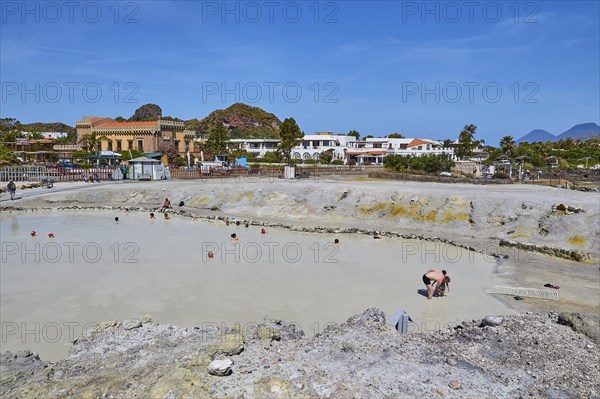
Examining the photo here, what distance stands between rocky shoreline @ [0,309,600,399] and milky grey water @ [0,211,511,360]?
1.57 meters

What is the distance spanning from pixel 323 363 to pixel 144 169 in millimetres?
42959

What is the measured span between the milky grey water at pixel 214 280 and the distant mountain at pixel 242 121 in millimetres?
132936

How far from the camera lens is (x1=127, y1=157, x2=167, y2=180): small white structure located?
47281mm

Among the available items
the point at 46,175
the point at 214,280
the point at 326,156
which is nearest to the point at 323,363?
the point at 214,280

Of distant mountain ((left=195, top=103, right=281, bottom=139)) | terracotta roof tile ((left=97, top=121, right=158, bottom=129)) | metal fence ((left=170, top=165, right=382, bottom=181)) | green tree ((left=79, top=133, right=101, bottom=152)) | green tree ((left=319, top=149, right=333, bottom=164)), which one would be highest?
distant mountain ((left=195, top=103, right=281, bottom=139))

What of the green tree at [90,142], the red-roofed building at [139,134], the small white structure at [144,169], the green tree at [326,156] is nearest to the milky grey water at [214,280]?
the small white structure at [144,169]

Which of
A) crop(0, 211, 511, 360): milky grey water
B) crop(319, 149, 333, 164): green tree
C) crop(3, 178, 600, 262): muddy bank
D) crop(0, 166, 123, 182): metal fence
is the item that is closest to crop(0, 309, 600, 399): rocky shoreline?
crop(0, 211, 511, 360): milky grey water

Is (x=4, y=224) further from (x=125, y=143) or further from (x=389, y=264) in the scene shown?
(x=125, y=143)

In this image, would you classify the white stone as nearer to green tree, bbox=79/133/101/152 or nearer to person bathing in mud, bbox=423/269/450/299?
person bathing in mud, bbox=423/269/450/299

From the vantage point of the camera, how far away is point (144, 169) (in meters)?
47.7

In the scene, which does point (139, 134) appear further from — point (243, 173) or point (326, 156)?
point (326, 156)

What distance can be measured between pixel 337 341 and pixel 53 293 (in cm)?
1058

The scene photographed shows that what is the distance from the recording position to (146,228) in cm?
2756

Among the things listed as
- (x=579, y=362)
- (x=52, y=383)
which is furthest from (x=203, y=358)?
(x=579, y=362)
